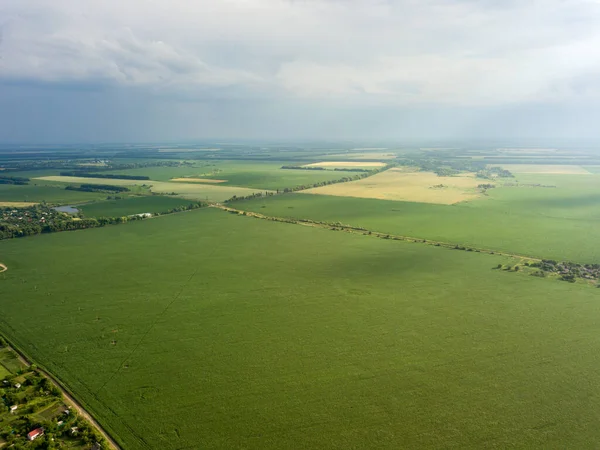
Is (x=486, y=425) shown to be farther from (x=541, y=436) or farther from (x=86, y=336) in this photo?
(x=86, y=336)

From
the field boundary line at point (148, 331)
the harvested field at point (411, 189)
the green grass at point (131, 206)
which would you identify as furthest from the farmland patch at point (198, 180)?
the field boundary line at point (148, 331)

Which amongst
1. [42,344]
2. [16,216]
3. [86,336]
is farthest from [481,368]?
[16,216]

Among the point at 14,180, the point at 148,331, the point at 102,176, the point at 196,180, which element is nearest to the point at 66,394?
the point at 148,331

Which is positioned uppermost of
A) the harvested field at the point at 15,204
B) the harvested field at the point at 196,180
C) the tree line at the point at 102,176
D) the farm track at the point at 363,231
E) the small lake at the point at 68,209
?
the tree line at the point at 102,176

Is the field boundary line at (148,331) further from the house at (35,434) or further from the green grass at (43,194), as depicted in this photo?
the green grass at (43,194)

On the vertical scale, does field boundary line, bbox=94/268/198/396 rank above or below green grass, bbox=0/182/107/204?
below

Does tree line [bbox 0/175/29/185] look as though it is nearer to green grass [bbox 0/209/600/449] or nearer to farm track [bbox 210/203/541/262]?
farm track [bbox 210/203/541/262]

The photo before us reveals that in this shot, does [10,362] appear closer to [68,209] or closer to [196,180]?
[68,209]

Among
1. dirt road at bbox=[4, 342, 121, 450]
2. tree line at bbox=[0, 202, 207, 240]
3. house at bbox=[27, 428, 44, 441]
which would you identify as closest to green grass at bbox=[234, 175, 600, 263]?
tree line at bbox=[0, 202, 207, 240]
